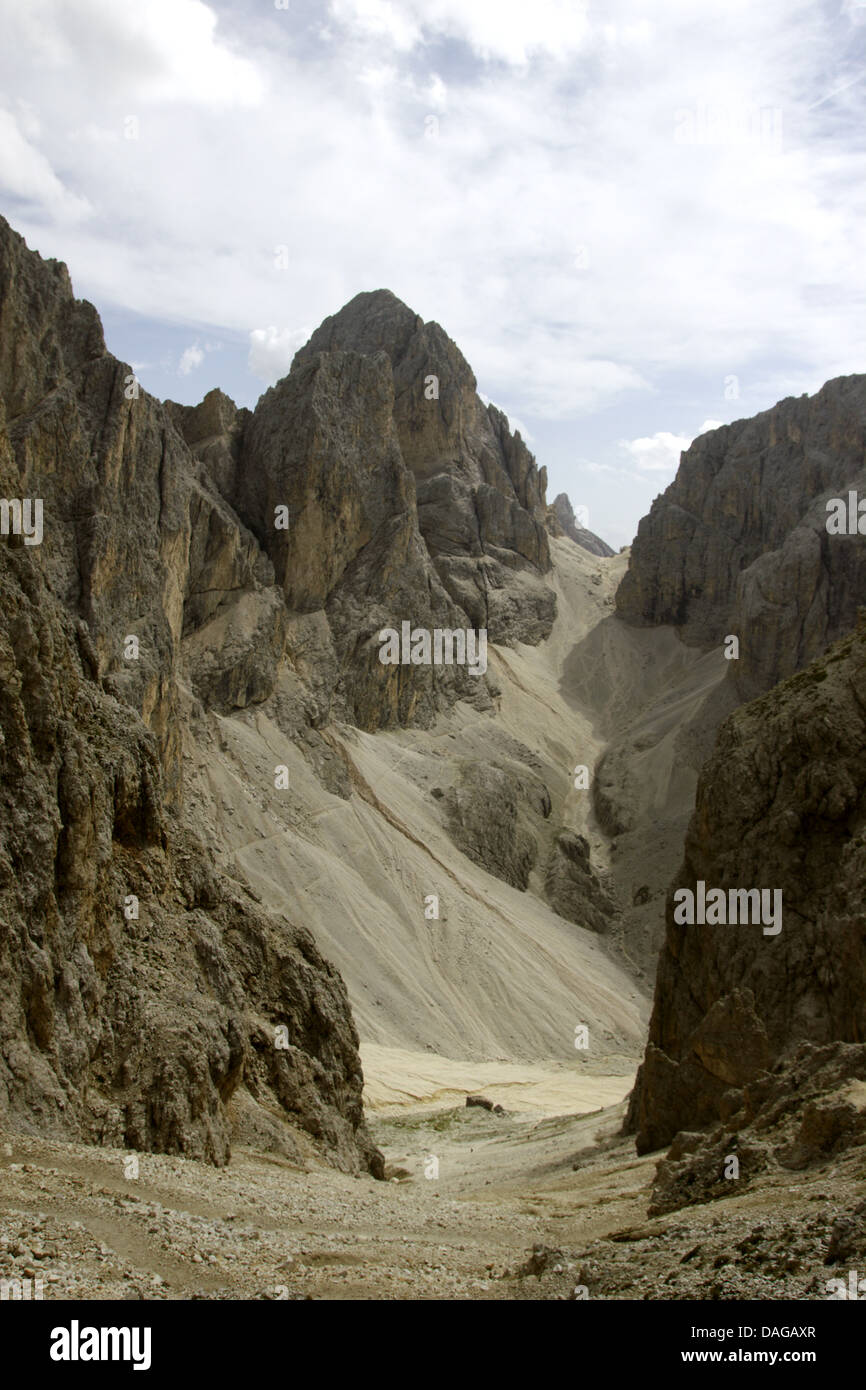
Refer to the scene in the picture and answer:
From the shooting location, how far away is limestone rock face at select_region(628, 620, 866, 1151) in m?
18.9

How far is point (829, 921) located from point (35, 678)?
13.2m

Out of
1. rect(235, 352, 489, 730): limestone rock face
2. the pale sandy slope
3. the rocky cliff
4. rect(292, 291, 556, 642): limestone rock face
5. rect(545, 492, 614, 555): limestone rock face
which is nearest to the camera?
the rocky cliff

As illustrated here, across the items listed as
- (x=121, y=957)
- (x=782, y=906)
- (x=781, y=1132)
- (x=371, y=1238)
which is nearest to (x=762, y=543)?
(x=782, y=906)

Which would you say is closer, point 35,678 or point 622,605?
point 35,678

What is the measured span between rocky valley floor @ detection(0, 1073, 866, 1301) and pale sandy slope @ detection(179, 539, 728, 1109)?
84.8 feet

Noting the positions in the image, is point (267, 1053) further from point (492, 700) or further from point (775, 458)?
point (775, 458)

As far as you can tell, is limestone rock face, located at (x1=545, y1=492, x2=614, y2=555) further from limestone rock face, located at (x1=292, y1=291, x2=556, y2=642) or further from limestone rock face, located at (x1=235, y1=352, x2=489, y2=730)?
limestone rock face, located at (x1=235, y1=352, x2=489, y2=730)

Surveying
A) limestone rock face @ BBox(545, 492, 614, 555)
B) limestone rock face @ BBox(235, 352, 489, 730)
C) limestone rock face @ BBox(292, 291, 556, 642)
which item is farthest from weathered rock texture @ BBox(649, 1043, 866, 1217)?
limestone rock face @ BBox(545, 492, 614, 555)

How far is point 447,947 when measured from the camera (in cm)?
5581

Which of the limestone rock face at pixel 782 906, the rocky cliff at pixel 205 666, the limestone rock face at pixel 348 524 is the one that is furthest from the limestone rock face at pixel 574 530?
the limestone rock face at pixel 782 906

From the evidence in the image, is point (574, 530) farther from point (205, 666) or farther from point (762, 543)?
point (205, 666)

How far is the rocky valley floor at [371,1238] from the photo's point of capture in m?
8.08

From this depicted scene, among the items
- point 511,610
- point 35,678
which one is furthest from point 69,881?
point 511,610
